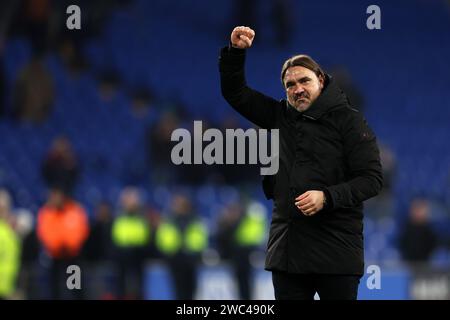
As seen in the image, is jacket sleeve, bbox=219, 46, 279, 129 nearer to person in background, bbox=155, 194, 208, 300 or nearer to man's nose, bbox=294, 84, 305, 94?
man's nose, bbox=294, 84, 305, 94

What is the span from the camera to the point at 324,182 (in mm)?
4191

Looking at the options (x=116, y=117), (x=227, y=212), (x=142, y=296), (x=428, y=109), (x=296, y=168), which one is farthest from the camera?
(x=428, y=109)

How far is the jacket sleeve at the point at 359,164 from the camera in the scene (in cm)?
411

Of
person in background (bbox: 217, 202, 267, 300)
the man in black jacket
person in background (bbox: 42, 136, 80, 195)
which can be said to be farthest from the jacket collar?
person in background (bbox: 42, 136, 80, 195)

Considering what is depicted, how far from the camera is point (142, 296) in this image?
39.4 ft

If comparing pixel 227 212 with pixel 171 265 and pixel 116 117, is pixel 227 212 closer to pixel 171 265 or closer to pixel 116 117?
pixel 171 265

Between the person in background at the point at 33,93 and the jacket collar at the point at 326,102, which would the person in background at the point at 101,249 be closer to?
the person in background at the point at 33,93

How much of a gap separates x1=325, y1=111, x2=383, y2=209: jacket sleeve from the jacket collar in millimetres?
79

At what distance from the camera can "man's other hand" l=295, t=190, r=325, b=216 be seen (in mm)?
4012

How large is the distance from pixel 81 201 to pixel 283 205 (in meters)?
9.58

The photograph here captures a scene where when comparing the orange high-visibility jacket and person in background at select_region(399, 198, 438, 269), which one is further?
person in background at select_region(399, 198, 438, 269)
